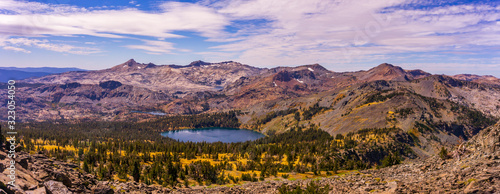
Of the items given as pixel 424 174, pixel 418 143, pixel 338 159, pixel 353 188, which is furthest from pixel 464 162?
pixel 418 143

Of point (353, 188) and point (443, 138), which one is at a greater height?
point (353, 188)

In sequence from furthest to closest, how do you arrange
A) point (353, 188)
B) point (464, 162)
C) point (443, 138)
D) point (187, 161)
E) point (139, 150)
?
point (443, 138) → point (139, 150) → point (187, 161) → point (353, 188) → point (464, 162)

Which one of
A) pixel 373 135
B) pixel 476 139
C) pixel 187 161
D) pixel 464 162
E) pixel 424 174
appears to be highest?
pixel 476 139

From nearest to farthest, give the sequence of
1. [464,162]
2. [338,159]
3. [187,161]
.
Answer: [464,162], [338,159], [187,161]

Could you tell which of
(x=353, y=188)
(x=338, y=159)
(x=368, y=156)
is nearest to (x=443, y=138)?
(x=368, y=156)

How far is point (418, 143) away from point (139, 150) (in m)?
206

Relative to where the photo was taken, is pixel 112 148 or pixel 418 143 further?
pixel 418 143

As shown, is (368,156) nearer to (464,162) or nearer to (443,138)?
(443,138)

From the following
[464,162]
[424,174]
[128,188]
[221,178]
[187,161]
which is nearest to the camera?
[464,162]

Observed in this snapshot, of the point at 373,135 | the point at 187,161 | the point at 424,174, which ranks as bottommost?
the point at 187,161

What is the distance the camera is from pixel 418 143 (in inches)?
7180

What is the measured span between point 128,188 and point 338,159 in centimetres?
11764

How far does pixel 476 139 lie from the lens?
38.8 metres

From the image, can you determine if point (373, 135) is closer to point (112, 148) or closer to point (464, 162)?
point (464, 162)
